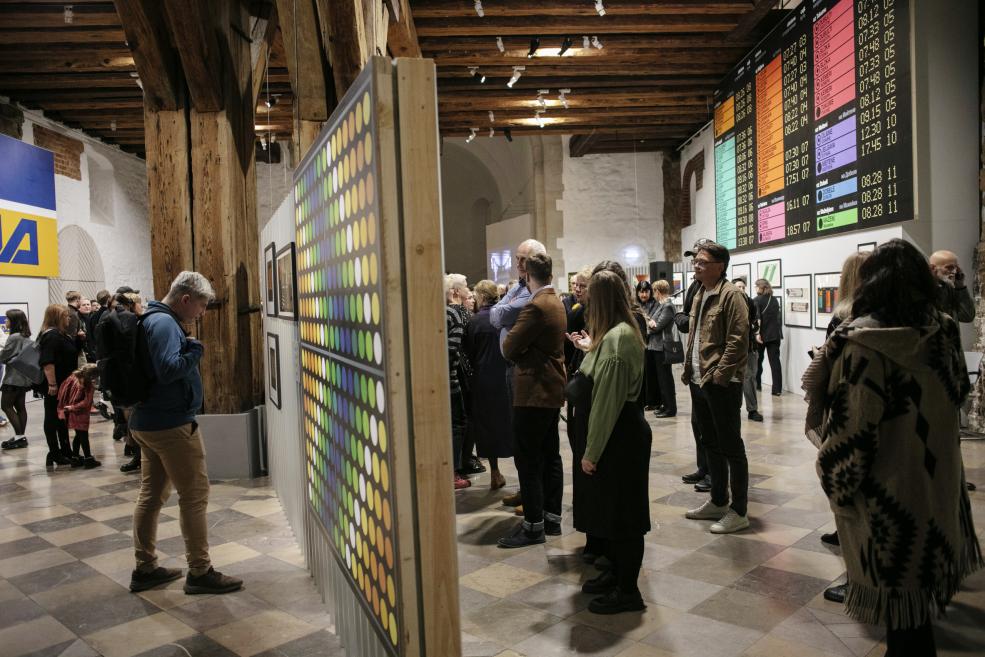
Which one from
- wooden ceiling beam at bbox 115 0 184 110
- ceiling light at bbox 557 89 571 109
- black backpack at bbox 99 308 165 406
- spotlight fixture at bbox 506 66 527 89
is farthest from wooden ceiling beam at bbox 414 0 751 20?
black backpack at bbox 99 308 165 406

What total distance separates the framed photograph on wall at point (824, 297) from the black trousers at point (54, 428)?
311 inches

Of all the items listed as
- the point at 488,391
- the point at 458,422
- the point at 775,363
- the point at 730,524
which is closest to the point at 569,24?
the point at 775,363

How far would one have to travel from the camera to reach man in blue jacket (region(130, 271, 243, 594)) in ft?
10.9

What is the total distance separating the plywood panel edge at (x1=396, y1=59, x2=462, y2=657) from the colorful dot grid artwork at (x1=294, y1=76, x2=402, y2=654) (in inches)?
2.9

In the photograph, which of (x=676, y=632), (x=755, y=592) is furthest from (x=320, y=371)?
(x=755, y=592)

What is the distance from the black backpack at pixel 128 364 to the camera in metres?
3.25

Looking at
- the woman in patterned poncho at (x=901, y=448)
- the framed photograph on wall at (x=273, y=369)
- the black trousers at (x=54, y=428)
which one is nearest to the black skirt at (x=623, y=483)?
the woman in patterned poncho at (x=901, y=448)

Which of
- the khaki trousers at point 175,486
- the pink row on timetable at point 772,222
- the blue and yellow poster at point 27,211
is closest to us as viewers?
the khaki trousers at point 175,486

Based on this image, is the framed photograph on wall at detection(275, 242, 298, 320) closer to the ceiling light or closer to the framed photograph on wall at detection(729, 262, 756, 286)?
the framed photograph on wall at detection(729, 262, 756, 286)

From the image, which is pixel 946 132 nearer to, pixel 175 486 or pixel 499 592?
pixel 499 592

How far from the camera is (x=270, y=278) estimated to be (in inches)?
178

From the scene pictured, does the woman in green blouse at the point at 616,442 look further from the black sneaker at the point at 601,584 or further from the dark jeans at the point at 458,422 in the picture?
the dark jeans at the point at 458,422

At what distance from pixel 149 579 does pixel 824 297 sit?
745cm

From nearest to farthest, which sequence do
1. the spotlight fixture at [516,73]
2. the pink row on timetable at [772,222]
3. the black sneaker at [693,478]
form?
the black sneaker at [693,478] < the pink row on timetable at [772,222] < the spotlight fixture at [516,73]
